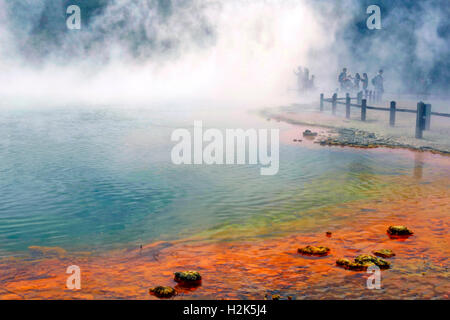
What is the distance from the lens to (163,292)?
546cm

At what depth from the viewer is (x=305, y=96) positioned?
37.8 meters

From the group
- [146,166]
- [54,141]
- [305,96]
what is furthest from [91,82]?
[146,166]

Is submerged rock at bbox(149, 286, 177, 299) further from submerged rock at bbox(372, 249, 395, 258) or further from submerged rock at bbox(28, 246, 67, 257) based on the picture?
submerged rock at bbox(372, 249, 395, 258)

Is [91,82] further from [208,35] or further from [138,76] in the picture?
[208,35]

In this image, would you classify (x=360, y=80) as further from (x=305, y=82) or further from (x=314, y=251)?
(x=314, y=251)

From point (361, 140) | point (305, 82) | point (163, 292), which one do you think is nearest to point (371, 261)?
point (163, 292)

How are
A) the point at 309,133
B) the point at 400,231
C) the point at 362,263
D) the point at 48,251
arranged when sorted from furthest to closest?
the point at 309,133
the point at 400,231
the point at 48,251
the point at 362,263

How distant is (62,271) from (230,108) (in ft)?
78.4

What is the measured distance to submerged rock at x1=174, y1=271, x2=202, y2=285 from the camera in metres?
5.78

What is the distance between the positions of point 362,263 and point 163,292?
2.59 metres

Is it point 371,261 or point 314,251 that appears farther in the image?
point 314,251

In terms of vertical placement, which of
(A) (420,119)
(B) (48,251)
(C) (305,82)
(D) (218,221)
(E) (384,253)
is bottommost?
(B) (48,251)

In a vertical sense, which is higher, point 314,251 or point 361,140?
point 361,140

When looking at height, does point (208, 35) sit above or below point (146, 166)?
above
